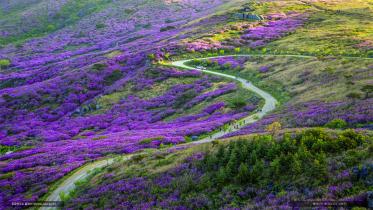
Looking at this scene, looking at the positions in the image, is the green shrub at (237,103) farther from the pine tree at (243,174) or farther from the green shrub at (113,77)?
the green shrub at (113,77)

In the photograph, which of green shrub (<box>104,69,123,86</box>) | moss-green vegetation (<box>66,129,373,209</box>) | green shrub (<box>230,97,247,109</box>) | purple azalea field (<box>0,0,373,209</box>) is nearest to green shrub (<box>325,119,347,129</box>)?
purple azalea field (<box>0,0,373,209</box>)

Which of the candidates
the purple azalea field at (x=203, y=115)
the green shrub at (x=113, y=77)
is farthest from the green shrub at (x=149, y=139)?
the green shrub at (x=113, y=77)

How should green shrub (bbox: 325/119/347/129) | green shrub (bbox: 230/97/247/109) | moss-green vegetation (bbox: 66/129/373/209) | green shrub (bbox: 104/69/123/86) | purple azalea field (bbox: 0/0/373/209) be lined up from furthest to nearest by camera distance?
1. green shrub (bbox: 104/69/123/86)
2. green shrub (bbox: 230/97/247/109)
3. green shrub (bbox: 325/119/347/129)
4. purple azalea field (bbox: 0/0/373/209)
5. moss-green vegetation (bbox: 66/129/373/209)

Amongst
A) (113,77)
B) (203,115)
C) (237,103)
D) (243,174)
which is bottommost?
(113,77)

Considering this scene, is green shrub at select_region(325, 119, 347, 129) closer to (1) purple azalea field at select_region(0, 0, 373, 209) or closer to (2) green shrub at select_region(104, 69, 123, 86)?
(1) purple azalea field at select_region(0, 0, 373, 209)

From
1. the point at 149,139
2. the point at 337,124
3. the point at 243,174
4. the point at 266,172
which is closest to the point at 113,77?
the point at 149,139

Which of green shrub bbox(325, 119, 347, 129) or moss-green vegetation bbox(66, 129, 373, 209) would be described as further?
green shrub bbox(325, 119, 347, 129)

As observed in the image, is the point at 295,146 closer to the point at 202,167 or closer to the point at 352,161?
the point at 352,161

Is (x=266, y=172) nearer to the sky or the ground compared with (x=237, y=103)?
nearer to the sky

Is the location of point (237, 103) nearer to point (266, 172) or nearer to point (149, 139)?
point (149, 139)
